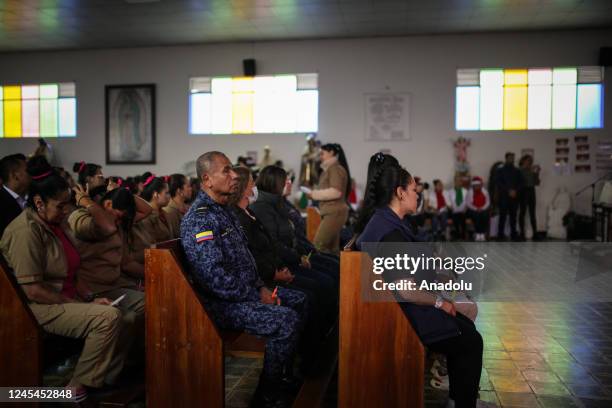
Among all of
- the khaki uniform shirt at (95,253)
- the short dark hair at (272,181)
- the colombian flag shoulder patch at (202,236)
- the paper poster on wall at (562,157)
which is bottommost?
the khaki uniform shirt at (95,253)

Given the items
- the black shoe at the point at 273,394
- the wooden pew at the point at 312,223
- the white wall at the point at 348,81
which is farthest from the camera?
the white wall at the point at 348,81

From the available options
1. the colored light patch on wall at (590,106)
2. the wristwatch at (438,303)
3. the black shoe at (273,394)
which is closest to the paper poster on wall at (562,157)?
the colored light patch on wall at (590,106)

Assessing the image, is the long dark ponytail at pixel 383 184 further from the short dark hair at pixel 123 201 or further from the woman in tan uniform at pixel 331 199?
the woman in tan uniform at pixel 331 199

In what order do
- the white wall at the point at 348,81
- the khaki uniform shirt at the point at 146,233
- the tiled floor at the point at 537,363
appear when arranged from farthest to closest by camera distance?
the white wall at the point at 348,81
the khaki uniform shirt at the point at 146,233
the tiled floor at the point at 537,363

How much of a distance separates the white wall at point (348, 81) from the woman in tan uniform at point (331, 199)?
20.6ft

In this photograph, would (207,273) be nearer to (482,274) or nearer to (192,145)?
(482,274)

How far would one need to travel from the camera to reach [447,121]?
436 inches

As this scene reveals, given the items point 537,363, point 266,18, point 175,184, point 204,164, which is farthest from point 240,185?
point 266,18

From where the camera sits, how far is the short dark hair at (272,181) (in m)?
4.00

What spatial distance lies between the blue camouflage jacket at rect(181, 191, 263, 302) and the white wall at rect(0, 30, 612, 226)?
8.73 m

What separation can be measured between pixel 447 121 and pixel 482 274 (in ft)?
16.7

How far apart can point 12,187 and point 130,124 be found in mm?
8609

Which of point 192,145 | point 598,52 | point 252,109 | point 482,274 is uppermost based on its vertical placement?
point 598,52

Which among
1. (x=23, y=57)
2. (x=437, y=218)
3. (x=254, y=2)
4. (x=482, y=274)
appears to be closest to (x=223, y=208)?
(x=482, y=274)
